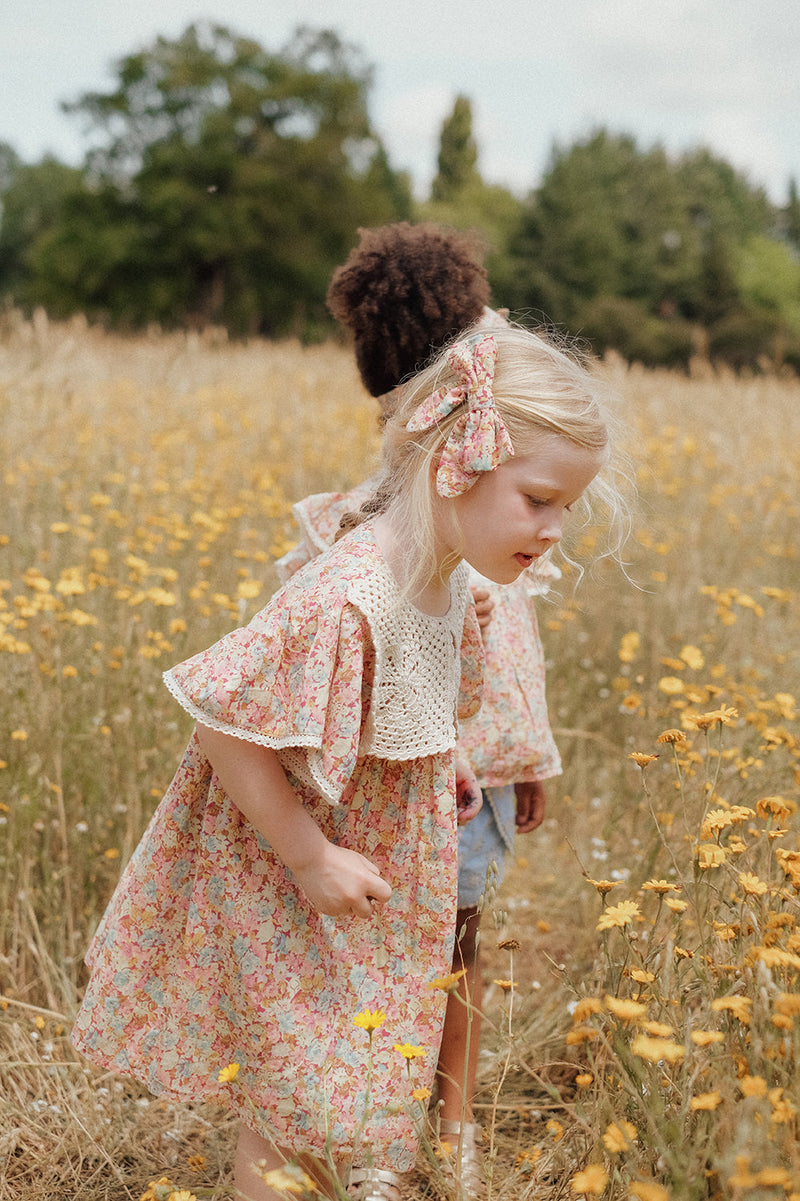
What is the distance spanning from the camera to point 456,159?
41062mm

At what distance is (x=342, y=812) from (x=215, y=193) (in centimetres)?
2701

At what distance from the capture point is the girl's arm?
1286 millimetres

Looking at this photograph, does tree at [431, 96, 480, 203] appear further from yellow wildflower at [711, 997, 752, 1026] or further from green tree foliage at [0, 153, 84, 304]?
yellow wildflower at [711, 997, 752, 1026]

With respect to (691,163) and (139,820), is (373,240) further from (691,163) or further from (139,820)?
(691,163)

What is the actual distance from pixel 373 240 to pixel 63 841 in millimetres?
1291

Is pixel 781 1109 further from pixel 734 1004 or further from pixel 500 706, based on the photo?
pixel 500 706

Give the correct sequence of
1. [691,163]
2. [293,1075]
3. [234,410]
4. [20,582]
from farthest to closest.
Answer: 1. [691,163]
2. [234,410]
3. [20,582]
4. [293,1075]

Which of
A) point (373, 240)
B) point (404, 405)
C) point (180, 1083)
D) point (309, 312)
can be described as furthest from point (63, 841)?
point (309, 312)

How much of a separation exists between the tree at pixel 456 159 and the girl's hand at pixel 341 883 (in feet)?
139

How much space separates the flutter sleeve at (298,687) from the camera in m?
1.27

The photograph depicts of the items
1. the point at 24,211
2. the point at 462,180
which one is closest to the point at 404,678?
the point at 462,180

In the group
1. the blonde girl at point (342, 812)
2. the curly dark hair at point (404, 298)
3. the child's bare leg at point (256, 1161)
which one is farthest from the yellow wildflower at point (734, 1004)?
the curly dark hair at point (404, 298)

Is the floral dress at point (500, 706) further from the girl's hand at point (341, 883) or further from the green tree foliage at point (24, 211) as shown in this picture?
the green tree foliage at point (24, 211)

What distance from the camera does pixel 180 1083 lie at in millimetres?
1467
